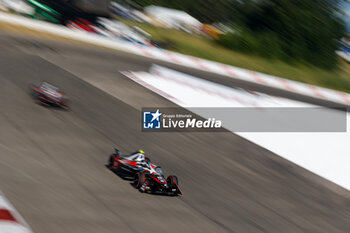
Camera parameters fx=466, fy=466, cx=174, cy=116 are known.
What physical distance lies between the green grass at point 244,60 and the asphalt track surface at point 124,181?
1491 centimetres

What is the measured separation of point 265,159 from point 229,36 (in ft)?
73.7

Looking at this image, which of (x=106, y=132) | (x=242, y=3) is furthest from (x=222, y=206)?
(x=242, y=3)

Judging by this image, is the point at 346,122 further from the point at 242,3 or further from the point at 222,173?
the point at 242,3

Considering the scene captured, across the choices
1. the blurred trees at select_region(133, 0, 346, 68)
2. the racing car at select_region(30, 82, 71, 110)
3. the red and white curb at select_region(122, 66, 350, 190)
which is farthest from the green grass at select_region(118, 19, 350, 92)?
the racing car at select_region(30, 82, 71, 110)

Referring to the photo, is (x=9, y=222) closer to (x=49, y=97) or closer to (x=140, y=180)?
(x=140, y=180)

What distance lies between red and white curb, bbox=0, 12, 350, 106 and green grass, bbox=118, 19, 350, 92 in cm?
456

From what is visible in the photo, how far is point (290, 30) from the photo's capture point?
110 feet

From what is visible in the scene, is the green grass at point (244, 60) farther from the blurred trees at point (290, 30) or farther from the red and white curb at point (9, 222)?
the red and white curb at point (9, 222)

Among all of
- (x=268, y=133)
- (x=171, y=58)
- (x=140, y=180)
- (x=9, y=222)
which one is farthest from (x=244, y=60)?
(x=9, y=222)

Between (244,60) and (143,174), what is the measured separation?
23.3m

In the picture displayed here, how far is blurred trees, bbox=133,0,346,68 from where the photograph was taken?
105ft

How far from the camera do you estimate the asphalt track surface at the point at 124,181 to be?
5.92 m

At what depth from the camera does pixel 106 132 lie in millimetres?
9195

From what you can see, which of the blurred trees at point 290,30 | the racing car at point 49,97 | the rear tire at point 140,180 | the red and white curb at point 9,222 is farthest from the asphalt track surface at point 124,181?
the blurred trees at point 290,30
